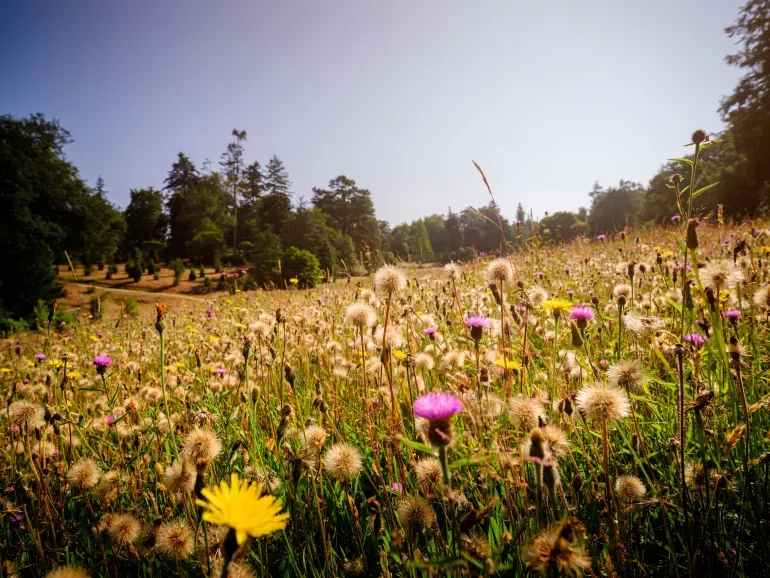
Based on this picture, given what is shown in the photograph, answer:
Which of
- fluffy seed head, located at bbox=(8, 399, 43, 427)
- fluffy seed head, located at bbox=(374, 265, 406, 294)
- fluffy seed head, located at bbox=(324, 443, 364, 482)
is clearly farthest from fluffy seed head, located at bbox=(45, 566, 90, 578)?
fluffy seed head, located at bbox=(374, 265, 406, 294)

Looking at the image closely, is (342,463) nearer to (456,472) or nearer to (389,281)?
(456,472)

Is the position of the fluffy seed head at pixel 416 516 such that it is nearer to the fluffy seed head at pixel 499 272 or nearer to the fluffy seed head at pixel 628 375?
the fluffy seed head at pixel 628 375

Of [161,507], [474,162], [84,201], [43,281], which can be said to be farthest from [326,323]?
[84,201]

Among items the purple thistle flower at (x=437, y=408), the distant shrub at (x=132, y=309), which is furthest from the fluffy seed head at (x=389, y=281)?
the distant shrub at (x=132, y=309)

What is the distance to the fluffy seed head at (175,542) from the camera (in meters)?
1.13

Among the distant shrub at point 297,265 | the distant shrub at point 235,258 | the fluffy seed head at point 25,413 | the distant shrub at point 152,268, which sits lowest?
the fluffy seed head at point 25,413

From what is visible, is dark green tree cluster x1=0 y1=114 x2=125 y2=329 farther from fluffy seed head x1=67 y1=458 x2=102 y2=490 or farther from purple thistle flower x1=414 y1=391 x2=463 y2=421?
purple thistle flower x1=414 y1=391 x2=463 y2=421

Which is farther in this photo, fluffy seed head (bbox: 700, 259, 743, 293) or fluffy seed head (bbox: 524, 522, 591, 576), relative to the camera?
fluffy seed head (bbox: 700, 259, 743, 293)

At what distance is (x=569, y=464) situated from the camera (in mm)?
1540

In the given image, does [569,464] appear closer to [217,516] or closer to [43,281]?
[217,516]

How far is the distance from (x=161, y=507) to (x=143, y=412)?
0.98 metres

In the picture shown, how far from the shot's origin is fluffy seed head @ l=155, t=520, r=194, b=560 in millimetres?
1133

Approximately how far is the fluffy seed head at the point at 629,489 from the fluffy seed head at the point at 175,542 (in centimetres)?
142

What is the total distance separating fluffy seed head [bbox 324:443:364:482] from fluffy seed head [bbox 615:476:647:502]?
88 centimetres
